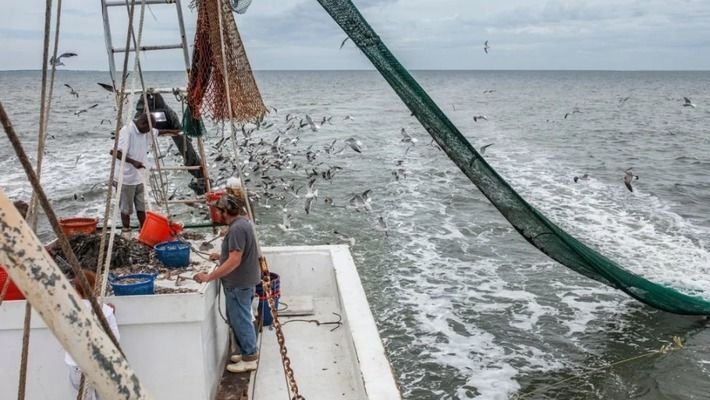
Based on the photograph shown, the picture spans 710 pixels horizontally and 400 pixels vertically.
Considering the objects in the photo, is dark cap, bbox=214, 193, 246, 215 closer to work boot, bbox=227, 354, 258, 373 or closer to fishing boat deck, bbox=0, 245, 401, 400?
fishing boat deck, bbox=0, 245, 401, 400

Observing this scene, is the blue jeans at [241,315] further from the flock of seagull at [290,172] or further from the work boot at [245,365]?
the flock of seagull at [290,172]

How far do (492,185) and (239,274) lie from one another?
3026 mm

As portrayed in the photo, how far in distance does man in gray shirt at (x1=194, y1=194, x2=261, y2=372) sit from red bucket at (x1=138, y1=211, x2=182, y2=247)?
0.72m

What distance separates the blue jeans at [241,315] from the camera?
18.1ft

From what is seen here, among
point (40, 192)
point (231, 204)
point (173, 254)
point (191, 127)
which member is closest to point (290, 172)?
point (191, 127)

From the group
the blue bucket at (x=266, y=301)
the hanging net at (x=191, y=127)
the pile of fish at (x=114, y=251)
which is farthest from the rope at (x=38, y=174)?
the hanging net at (x=191, y=127)

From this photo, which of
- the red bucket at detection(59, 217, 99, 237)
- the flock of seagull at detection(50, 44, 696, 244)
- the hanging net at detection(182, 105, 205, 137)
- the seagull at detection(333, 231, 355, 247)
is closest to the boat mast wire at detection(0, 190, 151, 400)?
the red bucket at detection(59, 217, 99, 237)

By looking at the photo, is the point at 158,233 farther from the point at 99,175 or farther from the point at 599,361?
the point at 99,175

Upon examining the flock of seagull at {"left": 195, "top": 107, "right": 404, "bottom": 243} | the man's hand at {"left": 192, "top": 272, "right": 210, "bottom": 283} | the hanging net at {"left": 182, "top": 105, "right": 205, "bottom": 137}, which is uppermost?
the hanging net at {"left": 182, "top": 105, "right": 205, "bottom": 137}

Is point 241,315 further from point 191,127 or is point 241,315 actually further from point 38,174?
point 38,174

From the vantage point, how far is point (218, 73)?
19.8ft

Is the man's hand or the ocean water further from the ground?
the man's hand

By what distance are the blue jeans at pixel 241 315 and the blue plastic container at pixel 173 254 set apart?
508mm

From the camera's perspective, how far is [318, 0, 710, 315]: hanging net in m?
5.62
